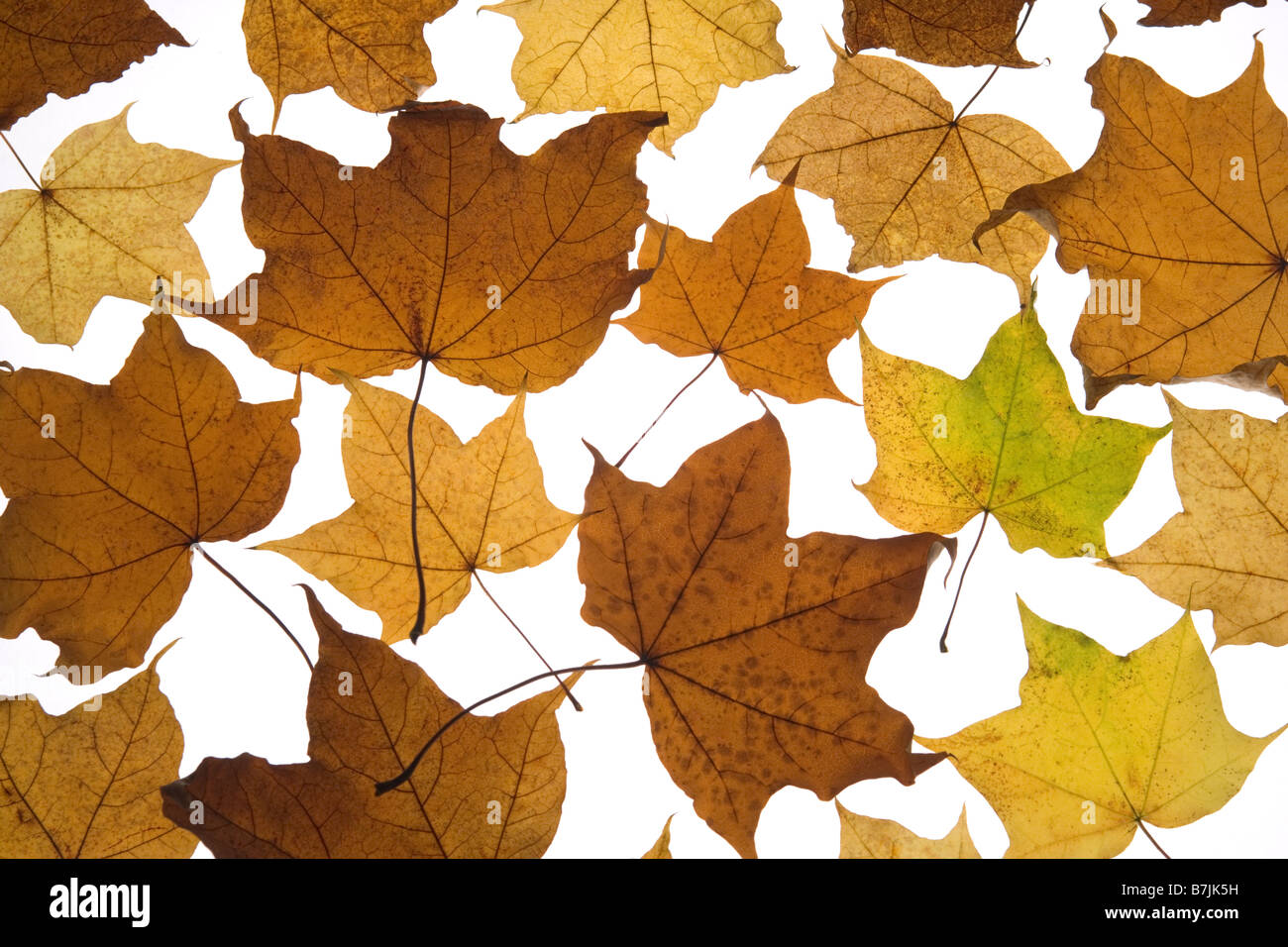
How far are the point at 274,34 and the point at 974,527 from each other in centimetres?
82

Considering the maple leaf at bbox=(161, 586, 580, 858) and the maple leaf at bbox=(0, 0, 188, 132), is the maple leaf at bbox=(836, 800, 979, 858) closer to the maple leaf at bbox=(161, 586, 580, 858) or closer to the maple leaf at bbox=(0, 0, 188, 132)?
the maple leaf at bbox=(161, 586, 580, 858)

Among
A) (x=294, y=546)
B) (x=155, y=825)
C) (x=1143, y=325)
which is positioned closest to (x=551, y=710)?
(x=294, y=546)

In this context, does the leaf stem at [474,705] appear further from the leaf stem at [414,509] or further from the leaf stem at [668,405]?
the leaf stem at [668,405]

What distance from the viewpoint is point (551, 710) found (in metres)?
0.65

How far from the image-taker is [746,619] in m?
0.68

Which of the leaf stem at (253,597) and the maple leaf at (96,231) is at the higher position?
the maple leaf at (96,231)

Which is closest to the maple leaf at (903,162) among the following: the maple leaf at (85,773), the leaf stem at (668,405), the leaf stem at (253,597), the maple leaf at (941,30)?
the maple leaf at (941,30)

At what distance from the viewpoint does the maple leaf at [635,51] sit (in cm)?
75

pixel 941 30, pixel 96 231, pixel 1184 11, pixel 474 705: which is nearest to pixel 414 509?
pixel 474 705

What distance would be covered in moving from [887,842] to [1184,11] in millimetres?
856

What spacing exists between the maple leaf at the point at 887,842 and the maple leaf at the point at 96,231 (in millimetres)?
794

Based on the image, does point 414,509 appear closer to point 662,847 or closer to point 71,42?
point 662,847

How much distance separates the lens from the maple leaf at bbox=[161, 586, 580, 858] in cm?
62
